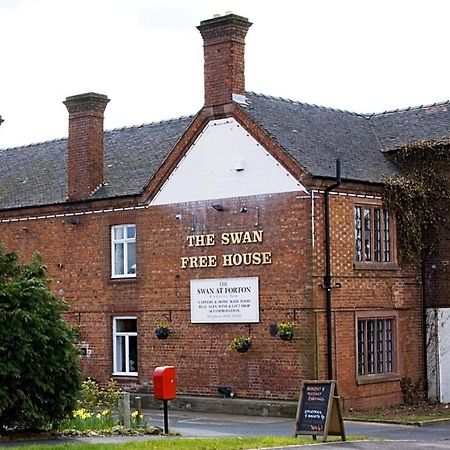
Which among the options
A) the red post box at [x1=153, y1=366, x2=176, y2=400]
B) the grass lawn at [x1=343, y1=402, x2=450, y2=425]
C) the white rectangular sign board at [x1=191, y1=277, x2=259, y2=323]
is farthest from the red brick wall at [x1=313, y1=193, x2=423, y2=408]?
the red post box at [x1=153, y1=366, x2=176, y2=400]

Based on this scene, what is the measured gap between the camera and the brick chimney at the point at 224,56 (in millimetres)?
27750

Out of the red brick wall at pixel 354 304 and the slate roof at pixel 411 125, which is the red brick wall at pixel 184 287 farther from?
the slate roof at pixel 411 125

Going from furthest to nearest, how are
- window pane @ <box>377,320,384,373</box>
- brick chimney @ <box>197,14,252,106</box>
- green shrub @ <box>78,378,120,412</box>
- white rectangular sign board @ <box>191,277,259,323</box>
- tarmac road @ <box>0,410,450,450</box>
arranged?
window pane @ <box>377,320,384,373</box> → brick chimney @ <box>197,14,252,106</box> → white rectangular sign board @ <box>191,277,259,323</box> → green shrub @ <box>78,378,120,412</box> → tarmac road @ <box>0,410,450,450</box>

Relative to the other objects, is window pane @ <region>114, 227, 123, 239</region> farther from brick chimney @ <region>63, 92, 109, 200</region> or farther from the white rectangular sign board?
Answer: the white rectangular sign board

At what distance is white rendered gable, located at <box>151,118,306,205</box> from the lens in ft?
88.7

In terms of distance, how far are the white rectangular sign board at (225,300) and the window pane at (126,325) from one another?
246 centimetres

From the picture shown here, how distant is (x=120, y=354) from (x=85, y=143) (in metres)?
6.42

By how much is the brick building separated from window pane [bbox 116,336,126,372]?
0.11ft

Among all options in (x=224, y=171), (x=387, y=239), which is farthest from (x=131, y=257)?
(x=387, y=239)

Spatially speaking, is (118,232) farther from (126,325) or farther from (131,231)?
(126,325)

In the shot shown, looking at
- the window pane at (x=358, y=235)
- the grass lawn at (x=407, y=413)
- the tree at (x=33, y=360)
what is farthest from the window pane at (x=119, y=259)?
the tree at (x=33, y=360)

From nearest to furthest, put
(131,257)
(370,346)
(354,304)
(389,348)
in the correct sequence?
(354,304) < (370,346) < (389,348) < (131,257)

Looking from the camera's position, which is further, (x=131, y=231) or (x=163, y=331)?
(x=131, y=231)

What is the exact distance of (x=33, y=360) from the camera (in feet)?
61.4
